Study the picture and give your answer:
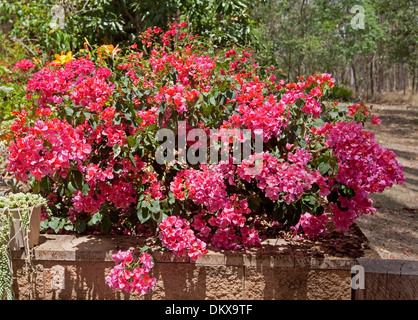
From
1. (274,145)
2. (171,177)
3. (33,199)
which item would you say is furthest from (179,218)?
(33,199)

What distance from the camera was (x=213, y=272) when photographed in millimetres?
2688

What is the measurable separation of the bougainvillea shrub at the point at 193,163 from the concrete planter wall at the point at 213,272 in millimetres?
140

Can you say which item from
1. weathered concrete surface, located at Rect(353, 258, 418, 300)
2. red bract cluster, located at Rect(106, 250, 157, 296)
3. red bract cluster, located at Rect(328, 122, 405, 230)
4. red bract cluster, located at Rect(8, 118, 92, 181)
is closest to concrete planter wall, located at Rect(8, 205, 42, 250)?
red bract cluster, located at Rect(8, 118, 92, 181)

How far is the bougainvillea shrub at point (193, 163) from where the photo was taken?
2488 millimetres

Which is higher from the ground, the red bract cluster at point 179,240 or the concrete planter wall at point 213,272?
the red bract cluster at point 179,240

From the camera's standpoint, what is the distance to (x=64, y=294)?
2.84 metres

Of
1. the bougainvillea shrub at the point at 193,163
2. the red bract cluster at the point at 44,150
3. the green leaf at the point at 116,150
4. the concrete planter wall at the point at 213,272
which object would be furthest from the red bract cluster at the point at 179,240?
the red bract cluster at the point at 44,150

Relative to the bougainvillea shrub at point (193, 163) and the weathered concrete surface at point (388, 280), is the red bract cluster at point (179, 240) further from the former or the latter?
the weathered concrete surface at point (388, 280)

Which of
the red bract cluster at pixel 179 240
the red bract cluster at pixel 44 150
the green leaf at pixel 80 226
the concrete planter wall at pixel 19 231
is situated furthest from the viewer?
the green leaf at pixel 80 226

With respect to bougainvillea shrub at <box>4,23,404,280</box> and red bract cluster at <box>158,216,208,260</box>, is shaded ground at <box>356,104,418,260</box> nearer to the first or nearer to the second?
bougainvillea shrub at <box>4,23,404,280</box>

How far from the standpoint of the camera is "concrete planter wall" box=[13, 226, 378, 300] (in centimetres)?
266

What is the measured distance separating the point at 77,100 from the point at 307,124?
56.6 inches

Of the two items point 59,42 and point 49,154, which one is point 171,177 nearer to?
point 49,154

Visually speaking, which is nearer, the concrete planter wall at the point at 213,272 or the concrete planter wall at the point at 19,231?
the concrete planter wall at the point at 213,272
